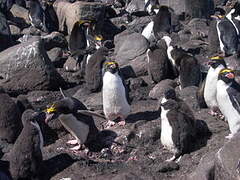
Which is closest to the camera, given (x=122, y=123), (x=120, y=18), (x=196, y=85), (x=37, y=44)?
(x=122, y=123)

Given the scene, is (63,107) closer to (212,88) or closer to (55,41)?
(212,88)

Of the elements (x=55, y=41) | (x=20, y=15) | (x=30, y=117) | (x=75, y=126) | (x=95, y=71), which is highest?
(x=30, y=117)

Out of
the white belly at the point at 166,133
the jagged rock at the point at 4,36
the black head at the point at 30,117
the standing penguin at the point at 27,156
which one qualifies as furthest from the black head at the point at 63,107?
the jagged rock at the point at 4,36

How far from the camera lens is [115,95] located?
28.9 feet

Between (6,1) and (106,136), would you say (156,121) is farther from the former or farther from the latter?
(6,1)

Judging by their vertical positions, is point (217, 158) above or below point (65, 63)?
above

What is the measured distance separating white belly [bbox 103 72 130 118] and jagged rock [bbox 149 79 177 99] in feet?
5.27

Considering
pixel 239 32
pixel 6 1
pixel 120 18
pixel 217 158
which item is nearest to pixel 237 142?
pixel 217 158

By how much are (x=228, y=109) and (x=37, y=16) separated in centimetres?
1186

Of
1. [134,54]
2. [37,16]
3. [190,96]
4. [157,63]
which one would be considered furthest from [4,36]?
[190,96]

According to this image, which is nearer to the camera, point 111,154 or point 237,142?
point 237,142

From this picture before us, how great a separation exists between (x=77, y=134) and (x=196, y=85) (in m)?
3.41

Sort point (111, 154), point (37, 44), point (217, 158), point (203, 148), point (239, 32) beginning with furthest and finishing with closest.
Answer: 1. point (239, 32)
2. point (37, 44)
3. point (111, 154)
4. point (203, 148)
5. point (217, 158)

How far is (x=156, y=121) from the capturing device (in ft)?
28.5
